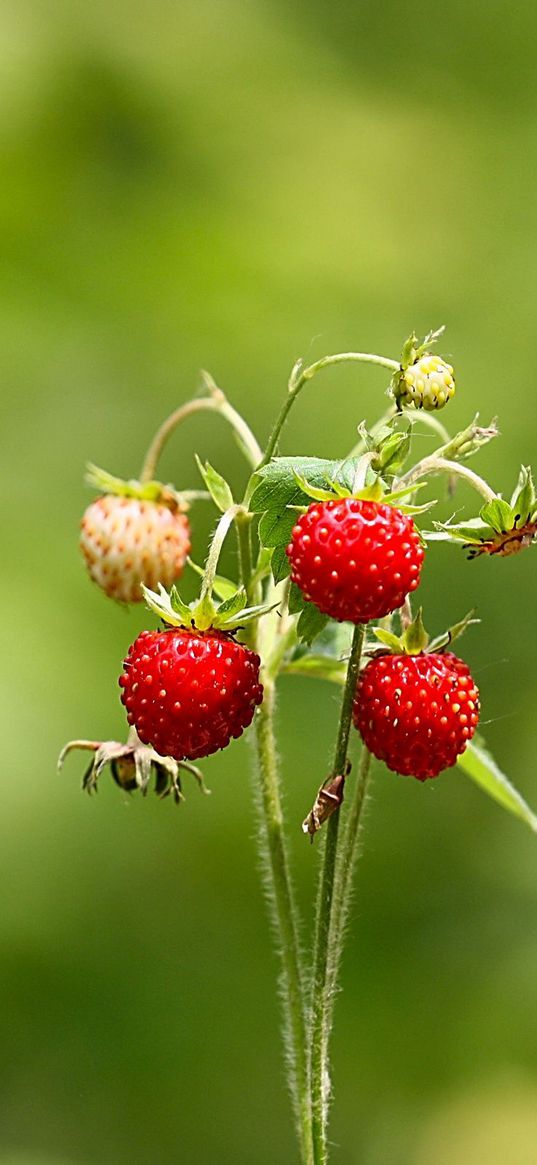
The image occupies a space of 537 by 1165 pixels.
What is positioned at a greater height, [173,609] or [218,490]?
[218,490]

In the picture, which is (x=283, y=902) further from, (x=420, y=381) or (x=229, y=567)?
(x=229, y=567)

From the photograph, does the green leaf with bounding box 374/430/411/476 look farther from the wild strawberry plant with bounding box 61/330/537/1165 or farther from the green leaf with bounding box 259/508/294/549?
the green leaf with bounding box 259/508/294/549

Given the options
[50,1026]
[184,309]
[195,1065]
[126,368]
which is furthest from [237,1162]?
[184,309]

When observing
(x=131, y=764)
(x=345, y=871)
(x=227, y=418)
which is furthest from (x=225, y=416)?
(x=345, y=871)

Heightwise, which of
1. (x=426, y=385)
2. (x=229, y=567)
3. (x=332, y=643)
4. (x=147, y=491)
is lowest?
(x=229, y=567)

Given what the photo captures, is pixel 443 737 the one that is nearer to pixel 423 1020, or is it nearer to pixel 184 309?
pixel 423 1020

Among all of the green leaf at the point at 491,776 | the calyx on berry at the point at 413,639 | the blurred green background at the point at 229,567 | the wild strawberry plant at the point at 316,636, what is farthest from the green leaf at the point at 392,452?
the blurred green background at the point at 229,567
